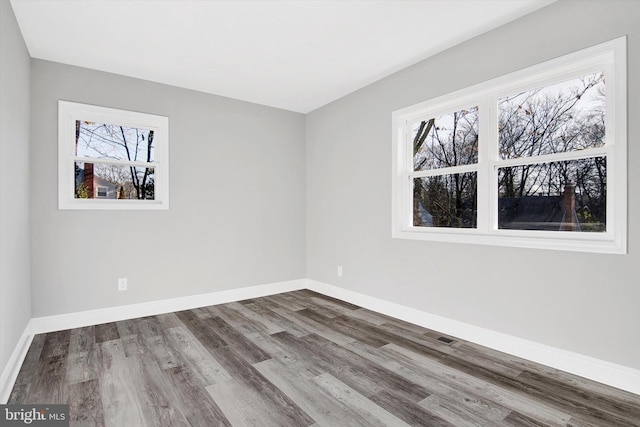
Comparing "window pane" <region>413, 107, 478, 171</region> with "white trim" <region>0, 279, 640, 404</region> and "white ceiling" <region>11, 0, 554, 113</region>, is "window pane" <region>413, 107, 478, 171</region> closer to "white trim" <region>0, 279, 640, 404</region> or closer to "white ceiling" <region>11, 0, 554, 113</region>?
"white ceiling" <region>11, 0, 554, 113</region>

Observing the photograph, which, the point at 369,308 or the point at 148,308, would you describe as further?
Answer: the point at 369,308

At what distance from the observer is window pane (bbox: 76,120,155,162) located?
3.35 m

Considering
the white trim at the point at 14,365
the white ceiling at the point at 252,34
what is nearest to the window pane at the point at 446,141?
the white ceiling at the point at 252,34

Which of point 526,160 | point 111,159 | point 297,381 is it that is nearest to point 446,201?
point 526,160

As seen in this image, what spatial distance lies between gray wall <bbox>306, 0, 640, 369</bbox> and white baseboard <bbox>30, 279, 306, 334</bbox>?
0.84 meters

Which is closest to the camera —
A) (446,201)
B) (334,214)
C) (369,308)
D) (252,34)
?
(252,34)

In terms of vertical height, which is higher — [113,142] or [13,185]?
[113,142]

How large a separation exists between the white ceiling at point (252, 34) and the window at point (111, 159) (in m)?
0.48

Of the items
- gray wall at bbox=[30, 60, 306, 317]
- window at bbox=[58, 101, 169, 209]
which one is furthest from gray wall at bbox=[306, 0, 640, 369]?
window at bbox=[58, 101, 169, 209]

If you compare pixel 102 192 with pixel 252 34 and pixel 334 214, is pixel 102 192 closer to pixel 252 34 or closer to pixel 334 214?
pixel 252 34

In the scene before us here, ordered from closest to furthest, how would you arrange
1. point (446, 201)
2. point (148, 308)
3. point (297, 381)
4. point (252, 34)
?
point (297, 381)
point (252, 34)
point (446, 201)
point (148, 308)

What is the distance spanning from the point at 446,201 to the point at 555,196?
90 centimetres

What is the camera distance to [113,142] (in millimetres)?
3521

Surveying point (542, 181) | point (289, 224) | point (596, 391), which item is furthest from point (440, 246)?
point (289, 224)
